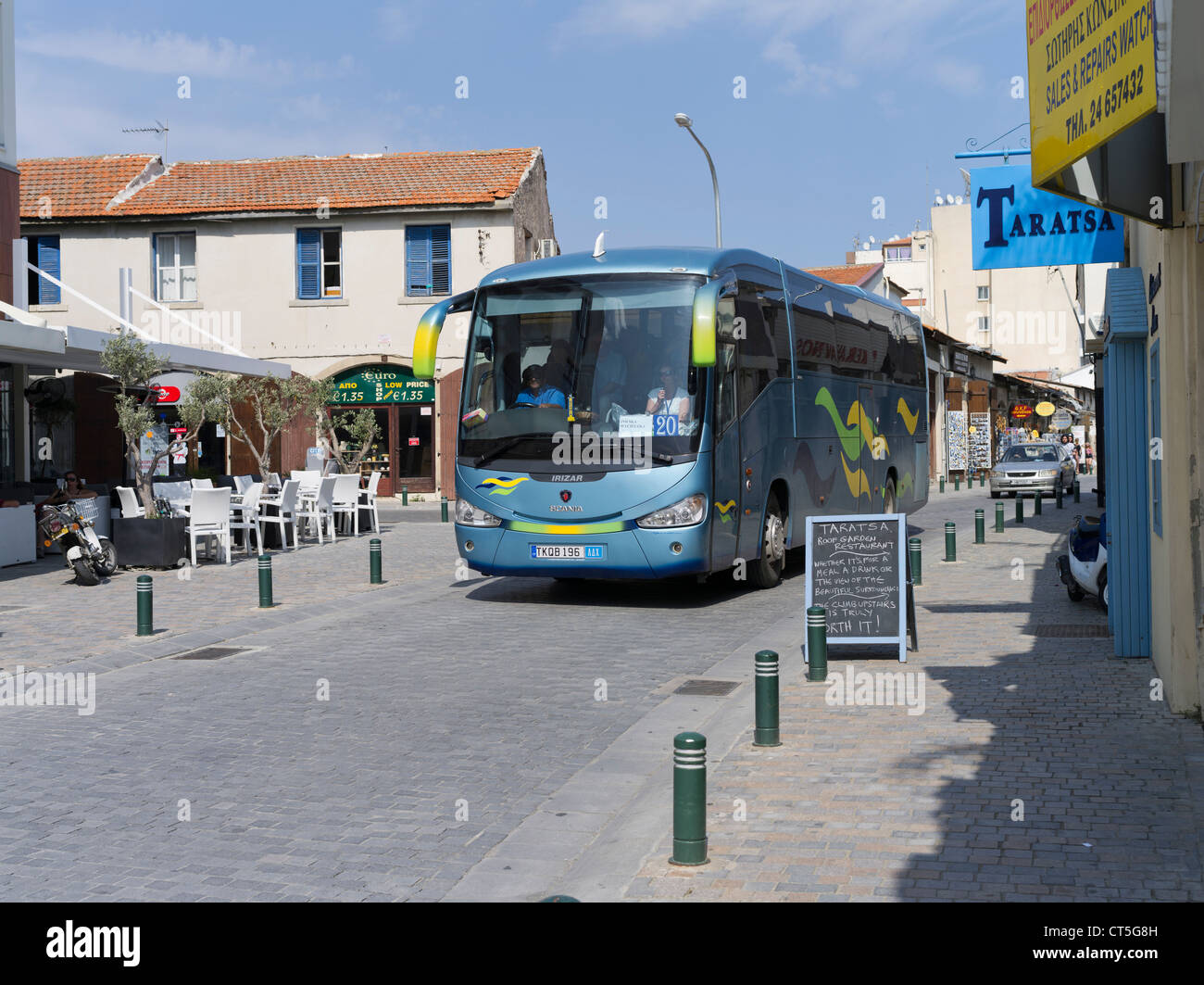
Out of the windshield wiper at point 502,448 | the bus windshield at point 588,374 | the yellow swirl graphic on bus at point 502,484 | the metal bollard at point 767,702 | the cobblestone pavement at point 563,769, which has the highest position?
the bus windshield at point 588,374

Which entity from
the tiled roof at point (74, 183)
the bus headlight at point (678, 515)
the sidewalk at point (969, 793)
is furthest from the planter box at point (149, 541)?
the tiled roof at point (74, 183)

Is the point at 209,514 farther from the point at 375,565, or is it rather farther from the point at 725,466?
the point at 725,466

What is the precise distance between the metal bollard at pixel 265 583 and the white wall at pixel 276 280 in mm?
22083

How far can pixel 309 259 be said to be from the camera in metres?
35.3

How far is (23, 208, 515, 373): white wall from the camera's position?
114 feet

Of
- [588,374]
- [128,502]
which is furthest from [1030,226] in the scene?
[128,502]

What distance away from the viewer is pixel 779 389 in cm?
1472

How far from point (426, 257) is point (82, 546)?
67.8 feet

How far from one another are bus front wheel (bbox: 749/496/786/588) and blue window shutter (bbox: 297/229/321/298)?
23.3 m

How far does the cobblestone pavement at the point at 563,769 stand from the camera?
16.2 feet

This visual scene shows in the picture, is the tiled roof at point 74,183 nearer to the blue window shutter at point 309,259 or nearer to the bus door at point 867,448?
the blue window shutter at point 309,259

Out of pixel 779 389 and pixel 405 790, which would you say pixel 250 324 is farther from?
pixel 405 790

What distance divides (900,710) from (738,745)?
1.30 meters
